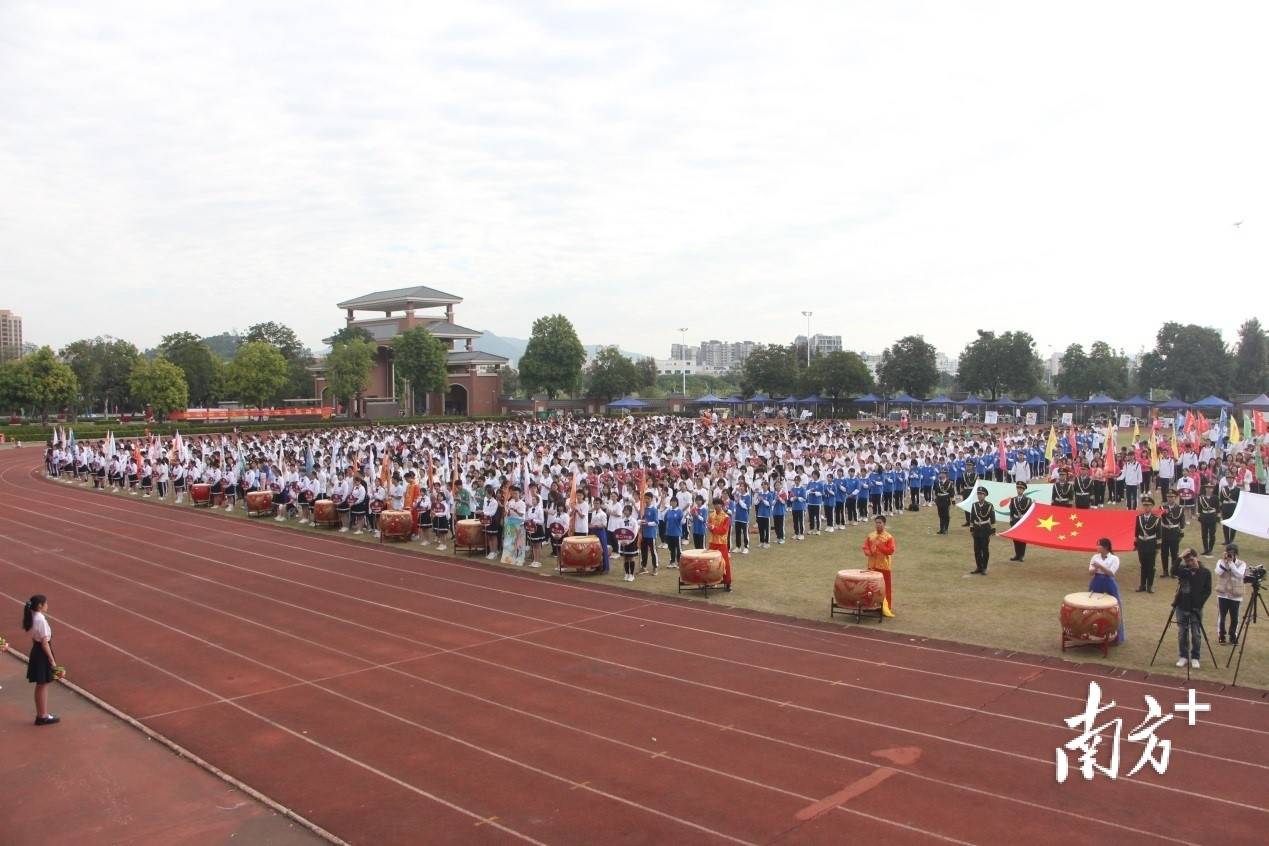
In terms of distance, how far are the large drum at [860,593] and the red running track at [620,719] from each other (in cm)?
43

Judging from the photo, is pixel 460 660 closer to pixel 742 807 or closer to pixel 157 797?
pixel 157 797

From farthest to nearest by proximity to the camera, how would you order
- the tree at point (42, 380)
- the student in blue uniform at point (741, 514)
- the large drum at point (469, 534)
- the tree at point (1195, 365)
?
the tree at point (1195, 365), the tree at point (42, 380), the large drum at point (469, 534), the student in blue uniform at point (741, 514)

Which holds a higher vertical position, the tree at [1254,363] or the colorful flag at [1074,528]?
the tree at [1254,363]

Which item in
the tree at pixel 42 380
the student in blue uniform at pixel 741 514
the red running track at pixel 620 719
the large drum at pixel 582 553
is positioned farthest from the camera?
the tree at pixel 42 380

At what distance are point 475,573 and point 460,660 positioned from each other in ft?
19.3

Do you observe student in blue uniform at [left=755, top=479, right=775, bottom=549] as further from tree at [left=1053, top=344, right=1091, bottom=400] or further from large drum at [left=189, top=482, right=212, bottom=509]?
tree at [left=1053, top=344, right=1091, bottom=400]

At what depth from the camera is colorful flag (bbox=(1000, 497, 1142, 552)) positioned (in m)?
15.7

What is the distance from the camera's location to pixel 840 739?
8602 mm

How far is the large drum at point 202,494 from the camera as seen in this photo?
27.6m

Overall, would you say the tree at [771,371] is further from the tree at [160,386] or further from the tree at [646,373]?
the tree at [160,386]

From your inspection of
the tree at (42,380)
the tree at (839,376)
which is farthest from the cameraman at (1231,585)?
the tree at (42,380)

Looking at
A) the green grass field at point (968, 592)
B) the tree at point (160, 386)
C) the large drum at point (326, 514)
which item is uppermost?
the tree at point (160, 386)

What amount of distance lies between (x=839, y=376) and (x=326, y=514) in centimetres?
5616

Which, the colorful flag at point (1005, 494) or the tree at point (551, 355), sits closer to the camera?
the colorful flag at point (1005, 494)
